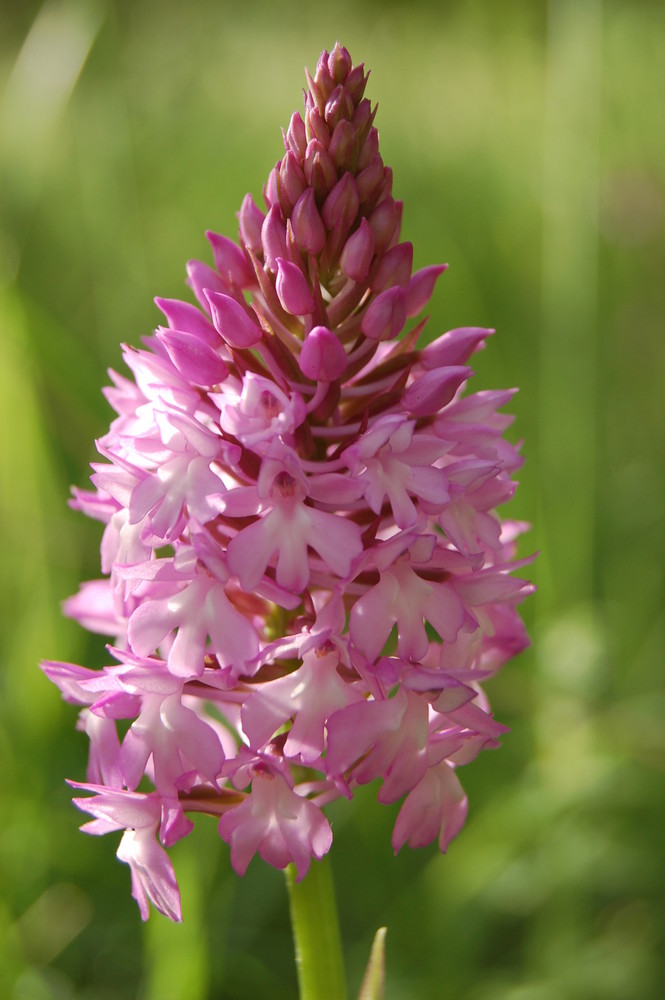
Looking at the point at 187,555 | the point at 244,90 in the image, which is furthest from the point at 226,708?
the point at 244,90

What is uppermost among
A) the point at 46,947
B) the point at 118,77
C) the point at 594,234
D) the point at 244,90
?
the point at 244,90

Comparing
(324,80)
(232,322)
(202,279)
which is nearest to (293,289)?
(232,322)

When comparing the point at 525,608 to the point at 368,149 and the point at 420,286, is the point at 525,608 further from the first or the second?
the point at 368,149

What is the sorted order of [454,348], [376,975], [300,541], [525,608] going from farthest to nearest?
[525,608]
[454,348]
[376,975]
[300,541]

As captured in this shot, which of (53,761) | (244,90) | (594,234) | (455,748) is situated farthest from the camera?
(244,90)

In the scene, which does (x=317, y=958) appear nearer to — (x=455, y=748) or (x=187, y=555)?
(x=455, y=748)

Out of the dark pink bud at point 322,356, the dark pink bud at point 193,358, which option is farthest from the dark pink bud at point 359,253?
the dark pink bud at point 193,358
